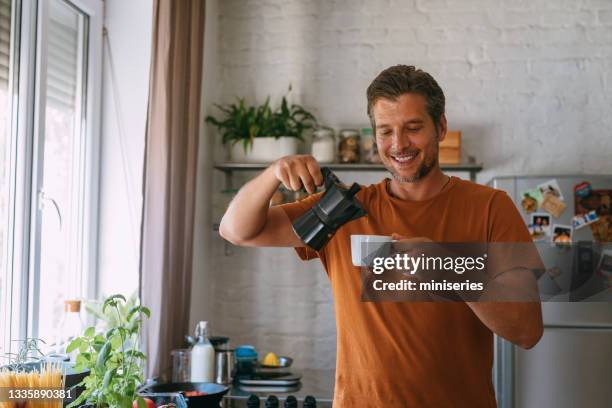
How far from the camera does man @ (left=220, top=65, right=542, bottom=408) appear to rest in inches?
55.7

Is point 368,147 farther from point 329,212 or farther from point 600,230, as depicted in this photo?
point 329,212

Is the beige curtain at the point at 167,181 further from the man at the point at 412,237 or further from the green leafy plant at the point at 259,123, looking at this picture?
the man at the point at 412,237

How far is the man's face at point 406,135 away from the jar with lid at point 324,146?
1531 mm

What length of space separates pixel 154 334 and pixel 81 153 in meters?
0.71

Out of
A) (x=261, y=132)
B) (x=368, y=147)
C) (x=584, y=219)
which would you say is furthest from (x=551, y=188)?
(x=261, y=132)

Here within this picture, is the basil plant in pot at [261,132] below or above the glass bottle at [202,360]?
above

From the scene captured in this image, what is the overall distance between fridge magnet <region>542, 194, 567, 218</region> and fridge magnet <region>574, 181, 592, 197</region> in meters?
0.07

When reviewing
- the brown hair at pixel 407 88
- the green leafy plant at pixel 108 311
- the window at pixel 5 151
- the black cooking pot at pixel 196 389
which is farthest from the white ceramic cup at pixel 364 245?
the window at pixel 5 151

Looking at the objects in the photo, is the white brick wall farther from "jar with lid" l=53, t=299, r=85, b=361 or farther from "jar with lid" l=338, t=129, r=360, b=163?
"jar with lid" l=53, t=299, r=85, b=361

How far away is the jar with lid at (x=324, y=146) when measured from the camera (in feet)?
9.89

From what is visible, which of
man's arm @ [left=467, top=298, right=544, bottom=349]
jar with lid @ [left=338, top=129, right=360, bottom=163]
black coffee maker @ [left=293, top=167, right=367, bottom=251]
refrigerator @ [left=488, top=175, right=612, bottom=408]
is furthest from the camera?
jar with lid @ [left=338, top=129, right=360, bottom=163]

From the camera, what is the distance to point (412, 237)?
143 centimetres

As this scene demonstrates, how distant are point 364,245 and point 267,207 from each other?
242 mm

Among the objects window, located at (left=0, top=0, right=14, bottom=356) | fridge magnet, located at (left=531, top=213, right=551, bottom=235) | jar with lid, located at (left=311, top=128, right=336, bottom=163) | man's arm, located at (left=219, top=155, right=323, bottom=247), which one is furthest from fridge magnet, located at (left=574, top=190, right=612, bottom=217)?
window, located at (left=0, top=0, right=14, bottom=356)
